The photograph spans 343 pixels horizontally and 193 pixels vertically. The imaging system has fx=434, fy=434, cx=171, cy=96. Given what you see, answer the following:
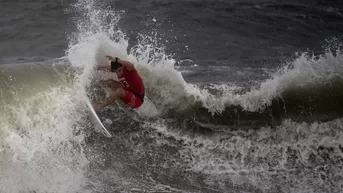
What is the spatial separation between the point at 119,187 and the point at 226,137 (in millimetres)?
2353

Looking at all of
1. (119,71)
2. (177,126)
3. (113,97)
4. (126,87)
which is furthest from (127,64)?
(177,126)

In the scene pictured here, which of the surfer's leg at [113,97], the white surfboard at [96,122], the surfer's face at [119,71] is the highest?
the surfer's face at [119,71]

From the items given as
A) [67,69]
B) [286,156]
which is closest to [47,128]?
[67,69]

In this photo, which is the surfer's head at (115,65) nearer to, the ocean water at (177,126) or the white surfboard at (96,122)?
the white surfboard at (96,122)

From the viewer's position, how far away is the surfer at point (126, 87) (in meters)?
7.56

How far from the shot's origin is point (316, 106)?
8.54m

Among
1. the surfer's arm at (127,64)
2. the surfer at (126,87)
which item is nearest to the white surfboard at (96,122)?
the surfer at (126,87)

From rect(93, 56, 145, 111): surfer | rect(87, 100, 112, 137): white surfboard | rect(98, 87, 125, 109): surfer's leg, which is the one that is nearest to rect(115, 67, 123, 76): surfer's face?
rect(93, 56, 145, 111): surfer

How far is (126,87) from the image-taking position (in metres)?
7.78

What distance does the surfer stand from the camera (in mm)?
7562

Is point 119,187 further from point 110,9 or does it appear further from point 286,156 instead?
point 110,9

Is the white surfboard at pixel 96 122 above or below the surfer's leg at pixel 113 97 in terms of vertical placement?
below

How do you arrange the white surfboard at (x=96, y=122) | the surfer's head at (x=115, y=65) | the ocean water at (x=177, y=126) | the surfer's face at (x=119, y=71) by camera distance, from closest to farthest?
the ocean water at (x=177, y=126) < the surfer's head at (x=115, y=65) < the surfer's face at (x=119, y=71) < the white surfboard at (x=96, y=122)

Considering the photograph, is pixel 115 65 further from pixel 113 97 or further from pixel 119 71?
pixel 113 97
